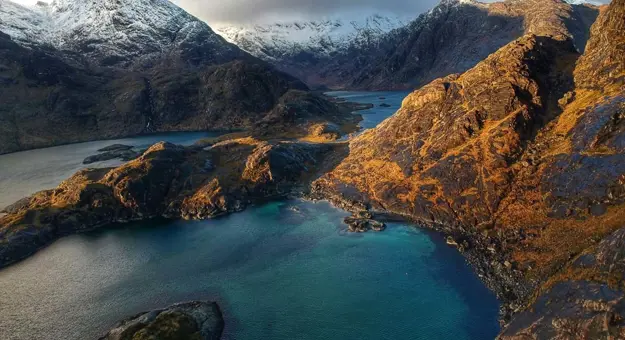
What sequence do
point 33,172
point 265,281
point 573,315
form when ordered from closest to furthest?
1. point 573,315
2. point 265,281
3. point 33,172

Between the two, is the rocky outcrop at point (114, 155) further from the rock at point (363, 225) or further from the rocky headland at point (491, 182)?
the rock at point (363, 225)

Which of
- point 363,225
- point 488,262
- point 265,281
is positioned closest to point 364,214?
point 363,225

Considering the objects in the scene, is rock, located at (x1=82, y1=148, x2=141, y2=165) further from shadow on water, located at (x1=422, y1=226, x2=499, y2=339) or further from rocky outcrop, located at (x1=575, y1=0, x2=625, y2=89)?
rocky outcrop, located at (x1=575, y1=0, x2=625, y2=89)

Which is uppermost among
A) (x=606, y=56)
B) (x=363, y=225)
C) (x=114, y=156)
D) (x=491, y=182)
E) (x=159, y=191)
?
(x=606, y=56)

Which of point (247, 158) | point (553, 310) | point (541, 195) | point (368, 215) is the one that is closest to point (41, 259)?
point (247, 158)

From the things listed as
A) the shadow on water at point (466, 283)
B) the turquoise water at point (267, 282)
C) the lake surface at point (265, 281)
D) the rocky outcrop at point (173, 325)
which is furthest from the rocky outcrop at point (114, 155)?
the shadow on water at point (466, 283)

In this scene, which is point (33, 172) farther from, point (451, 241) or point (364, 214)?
point (451, 241)

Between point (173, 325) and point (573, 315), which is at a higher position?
point (573, 315)
